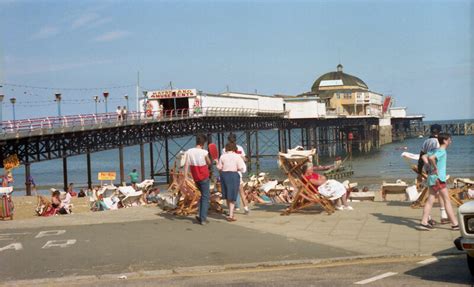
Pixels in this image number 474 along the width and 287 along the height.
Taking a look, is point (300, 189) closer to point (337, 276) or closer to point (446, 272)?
point (337, 276)

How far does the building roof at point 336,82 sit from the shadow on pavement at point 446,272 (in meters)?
92.9

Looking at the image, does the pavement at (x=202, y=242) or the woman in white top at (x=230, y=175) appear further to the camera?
the woman in white top at (x=230, y=175)

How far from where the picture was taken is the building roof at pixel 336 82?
339ft

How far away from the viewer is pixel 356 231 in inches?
383

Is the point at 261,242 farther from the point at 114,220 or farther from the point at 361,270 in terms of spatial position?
the point at 114,220

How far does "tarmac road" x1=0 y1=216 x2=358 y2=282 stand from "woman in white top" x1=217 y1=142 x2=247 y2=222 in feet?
1.42

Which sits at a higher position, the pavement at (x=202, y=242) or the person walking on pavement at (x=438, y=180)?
the person walking on pavement at (x=438, y=180)

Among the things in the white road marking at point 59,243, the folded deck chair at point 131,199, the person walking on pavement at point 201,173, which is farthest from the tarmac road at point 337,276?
the folded deck chair at point 131,199

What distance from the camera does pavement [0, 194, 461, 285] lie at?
25.6ft

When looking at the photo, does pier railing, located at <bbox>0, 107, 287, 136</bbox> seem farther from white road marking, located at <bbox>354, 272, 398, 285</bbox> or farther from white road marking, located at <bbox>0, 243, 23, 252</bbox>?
white road marking, located at <bbox>354, 272, 398, 285</bbox>

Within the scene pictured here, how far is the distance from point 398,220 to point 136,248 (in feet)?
14.2

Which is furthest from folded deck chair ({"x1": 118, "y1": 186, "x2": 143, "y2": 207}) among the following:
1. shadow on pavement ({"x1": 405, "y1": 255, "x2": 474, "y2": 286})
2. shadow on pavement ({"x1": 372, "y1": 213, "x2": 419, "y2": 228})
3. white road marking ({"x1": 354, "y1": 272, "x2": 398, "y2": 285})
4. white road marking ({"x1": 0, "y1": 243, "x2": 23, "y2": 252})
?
white road marking ({"x1": 354, "y1": 272, "x2": 398, "y2": 285})

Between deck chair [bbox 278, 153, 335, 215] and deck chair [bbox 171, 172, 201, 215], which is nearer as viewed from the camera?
deck chair [bbox 278, 153, 335, 215]

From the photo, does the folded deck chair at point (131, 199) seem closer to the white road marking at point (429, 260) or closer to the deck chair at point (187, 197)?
the deck chair at point (187, 197)
